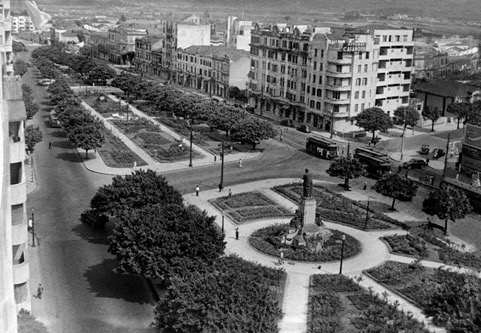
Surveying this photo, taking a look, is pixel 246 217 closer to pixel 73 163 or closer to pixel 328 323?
pixel 328 323

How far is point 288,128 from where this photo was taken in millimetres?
85250

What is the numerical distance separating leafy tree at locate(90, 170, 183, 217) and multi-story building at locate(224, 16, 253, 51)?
9693 centimetres

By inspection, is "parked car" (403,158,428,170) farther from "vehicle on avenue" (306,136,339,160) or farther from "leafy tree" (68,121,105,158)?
"leafy tree" (68,121,105,158)

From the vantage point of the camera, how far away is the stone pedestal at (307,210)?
41.8 m

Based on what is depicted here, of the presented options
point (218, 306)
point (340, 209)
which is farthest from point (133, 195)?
point (218, 306)

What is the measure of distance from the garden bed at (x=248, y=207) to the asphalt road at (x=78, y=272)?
10.2m

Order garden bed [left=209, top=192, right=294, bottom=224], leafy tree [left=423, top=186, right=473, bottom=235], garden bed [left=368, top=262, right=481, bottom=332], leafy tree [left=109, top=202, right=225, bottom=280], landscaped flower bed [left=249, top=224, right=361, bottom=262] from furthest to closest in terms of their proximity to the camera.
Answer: garden bed [left=209, top=192, right=294, bottom=224] → leafy tree [left=423, top=186, right=473, bottom=235] → landscaped flower bed [left=249, top=224, right=361, bottom=262] → leafy tree [left=109, top=202, right=225, bottom=280] → garden bed [left=368, top=262, right=481, bottom=332]

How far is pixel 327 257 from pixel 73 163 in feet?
106

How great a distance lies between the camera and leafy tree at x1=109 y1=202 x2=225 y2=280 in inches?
1266

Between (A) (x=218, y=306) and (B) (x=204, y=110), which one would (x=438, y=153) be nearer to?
(B) (x=204, y=110)

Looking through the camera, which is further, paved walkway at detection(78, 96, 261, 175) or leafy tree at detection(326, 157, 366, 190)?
paved walkway at detection(78, 96, 261, 175)

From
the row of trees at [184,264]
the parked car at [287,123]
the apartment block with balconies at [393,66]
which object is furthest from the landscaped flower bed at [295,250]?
the apartment block with balconies at [393,66]

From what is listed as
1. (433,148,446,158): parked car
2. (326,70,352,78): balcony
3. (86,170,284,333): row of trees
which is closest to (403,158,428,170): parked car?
(433,148,446,158): parked car

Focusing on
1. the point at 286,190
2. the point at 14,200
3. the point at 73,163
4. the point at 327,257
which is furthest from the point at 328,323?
the point at 73,163
